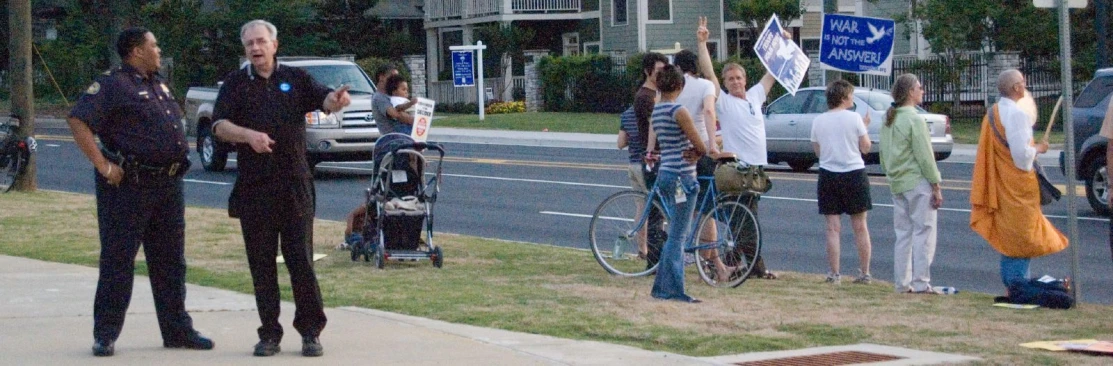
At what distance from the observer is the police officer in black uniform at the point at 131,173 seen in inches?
286

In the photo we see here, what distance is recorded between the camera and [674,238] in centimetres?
959

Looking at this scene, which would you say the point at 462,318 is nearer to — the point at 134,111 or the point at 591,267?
the point at 134,111

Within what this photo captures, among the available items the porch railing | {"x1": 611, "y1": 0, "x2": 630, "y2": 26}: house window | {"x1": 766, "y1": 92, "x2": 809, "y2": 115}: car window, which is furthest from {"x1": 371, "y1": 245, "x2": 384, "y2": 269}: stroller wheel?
the porch railing

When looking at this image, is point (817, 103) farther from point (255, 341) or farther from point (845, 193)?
point (255, 341)

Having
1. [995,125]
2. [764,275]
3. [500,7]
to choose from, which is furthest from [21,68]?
[500,7]

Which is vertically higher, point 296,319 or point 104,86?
point 104,86

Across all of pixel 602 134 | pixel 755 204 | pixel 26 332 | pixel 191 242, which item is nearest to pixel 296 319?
pixel 26 332

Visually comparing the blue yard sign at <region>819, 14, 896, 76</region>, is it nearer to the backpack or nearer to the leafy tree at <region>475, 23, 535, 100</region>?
the backpack

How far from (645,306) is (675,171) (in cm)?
102

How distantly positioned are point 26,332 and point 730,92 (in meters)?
5.28

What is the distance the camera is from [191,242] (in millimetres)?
13117

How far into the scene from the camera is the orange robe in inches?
389

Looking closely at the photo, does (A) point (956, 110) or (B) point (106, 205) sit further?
(A) point (956, 110)

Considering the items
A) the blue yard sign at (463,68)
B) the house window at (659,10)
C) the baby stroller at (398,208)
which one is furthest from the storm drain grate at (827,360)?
the house window at (659,10)
